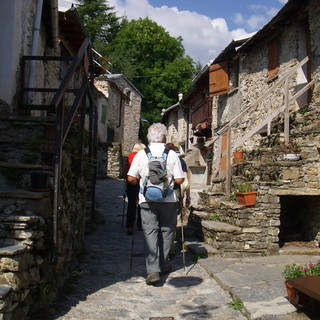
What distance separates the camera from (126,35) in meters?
36.4

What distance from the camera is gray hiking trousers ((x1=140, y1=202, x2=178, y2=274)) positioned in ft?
15.2

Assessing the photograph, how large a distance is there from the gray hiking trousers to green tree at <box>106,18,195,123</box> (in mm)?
30996

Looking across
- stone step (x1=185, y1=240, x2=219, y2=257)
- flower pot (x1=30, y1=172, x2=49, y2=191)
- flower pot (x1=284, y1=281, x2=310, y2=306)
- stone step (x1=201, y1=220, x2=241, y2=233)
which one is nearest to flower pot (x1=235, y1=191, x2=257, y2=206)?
stone step (x1=201, y1=220, x2=241, y2=233)

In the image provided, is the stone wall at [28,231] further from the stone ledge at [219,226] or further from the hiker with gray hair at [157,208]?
the stone ledge at [219,226]

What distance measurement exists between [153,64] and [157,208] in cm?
3403

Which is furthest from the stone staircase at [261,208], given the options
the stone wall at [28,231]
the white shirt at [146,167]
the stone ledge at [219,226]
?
the stone wall at [28,231]

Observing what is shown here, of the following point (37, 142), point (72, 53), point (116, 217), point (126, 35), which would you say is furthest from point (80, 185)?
point (126, 35)

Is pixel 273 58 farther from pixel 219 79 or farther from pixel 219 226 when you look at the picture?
pixel 219 226

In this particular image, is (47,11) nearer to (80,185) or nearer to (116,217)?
(80,185)

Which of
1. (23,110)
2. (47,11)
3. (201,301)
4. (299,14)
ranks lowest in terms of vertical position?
(201,301)

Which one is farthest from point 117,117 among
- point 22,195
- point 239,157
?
point 22,195

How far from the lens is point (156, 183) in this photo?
15.1 ft

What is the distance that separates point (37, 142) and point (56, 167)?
0.84 m

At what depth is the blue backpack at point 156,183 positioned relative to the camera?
458 cm
